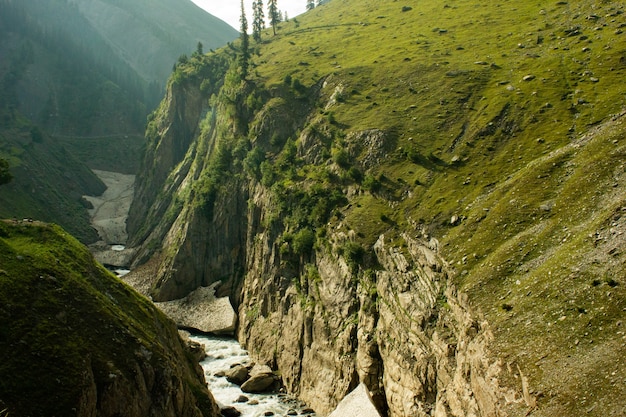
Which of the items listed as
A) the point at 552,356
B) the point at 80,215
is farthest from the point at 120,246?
the point at 552,356

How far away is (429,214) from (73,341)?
41.1 m

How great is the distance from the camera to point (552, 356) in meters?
33.3

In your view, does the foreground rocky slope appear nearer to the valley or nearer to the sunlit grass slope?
the valley

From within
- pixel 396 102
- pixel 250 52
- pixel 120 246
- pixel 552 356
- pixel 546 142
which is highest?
pixel 250 52

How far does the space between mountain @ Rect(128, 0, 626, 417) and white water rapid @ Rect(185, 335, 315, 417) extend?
2.09 meters

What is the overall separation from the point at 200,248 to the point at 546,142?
6725cm

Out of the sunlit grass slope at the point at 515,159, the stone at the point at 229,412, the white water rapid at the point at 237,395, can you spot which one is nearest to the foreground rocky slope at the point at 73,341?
the stone at the point at 229,412

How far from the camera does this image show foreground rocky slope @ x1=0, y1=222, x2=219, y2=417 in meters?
30.5

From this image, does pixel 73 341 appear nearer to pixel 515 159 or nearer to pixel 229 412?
pixel 229 412

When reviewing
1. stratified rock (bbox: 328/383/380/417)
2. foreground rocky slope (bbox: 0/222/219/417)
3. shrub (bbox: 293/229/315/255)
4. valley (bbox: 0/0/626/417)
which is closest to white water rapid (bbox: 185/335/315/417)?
valley (bbox: 0/0/626/417)

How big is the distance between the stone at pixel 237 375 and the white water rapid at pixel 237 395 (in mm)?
654

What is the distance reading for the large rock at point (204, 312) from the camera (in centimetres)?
8200

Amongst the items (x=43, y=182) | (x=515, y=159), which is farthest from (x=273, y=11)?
(x=515, y=159)

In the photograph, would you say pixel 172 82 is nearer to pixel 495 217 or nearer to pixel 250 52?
pixel 250 52
